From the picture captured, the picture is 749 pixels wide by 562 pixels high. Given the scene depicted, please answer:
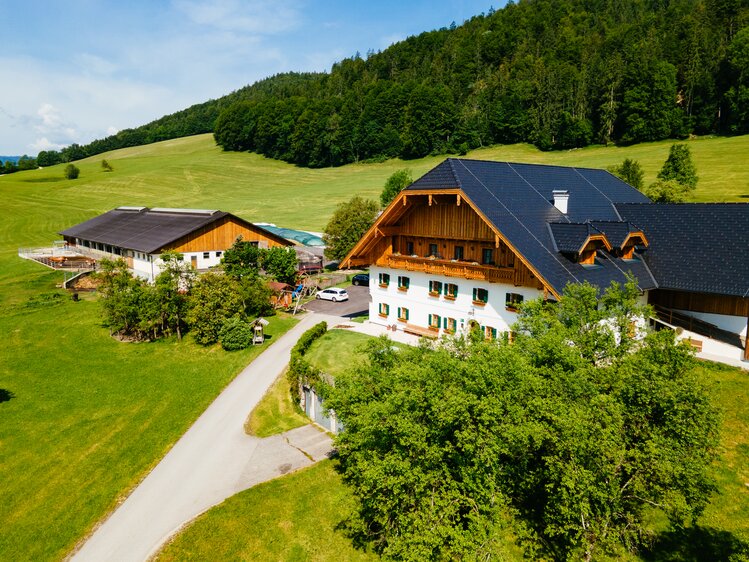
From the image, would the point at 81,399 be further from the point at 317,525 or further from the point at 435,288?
the point at 435,288

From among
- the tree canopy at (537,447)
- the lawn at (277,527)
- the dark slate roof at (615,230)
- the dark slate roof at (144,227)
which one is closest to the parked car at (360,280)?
the dark slate roof at (144,227)

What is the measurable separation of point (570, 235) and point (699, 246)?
8.97m

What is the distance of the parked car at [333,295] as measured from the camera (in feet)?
156

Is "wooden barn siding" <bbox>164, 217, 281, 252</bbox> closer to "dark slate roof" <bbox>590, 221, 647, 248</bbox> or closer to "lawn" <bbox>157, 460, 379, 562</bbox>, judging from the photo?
"lawn" <bbox>157, 460, 379, 562</bbox>

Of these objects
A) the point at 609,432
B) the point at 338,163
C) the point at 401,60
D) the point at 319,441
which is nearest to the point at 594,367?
the point at 609,432

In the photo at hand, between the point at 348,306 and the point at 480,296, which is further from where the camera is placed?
the point at 348,306

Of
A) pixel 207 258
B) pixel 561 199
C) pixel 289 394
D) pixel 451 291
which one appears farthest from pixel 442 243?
pixel 207 258

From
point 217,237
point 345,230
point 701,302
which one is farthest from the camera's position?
point 345,230

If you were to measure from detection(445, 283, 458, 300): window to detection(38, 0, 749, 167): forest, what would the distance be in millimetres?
94311

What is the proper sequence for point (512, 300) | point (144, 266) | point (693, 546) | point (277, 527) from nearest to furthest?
point (693, 546), point (277, 527), point (512, 300), point (144, 266)

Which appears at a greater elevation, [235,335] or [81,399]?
[235,335]

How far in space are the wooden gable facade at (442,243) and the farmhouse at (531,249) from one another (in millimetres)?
72

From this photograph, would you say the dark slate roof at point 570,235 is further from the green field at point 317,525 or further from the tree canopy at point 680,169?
the tree canopy at point 680,169

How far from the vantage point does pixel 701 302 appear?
28125mm
